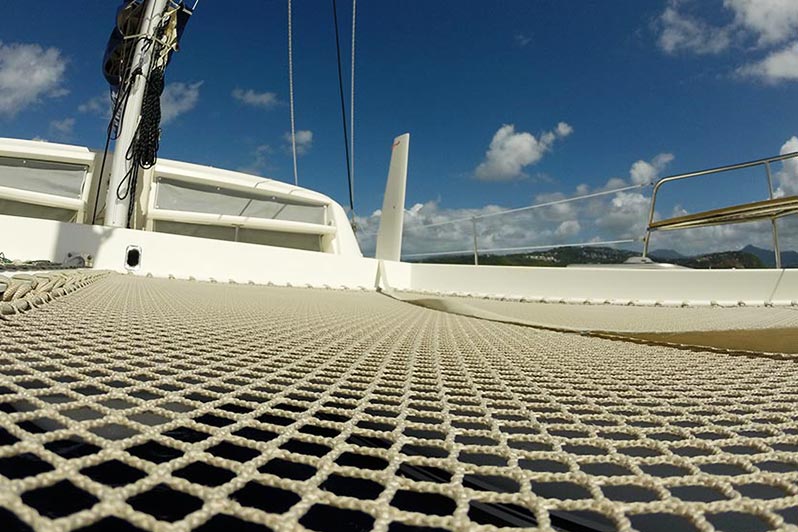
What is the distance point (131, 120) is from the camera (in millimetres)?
3373

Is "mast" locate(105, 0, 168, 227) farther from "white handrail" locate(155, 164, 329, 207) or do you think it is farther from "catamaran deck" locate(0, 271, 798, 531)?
"catamaran deck" locate(0, 271, 798, 531)

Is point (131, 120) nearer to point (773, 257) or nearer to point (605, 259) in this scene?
point (605, 259)

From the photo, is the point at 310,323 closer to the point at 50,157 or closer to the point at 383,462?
the point at 383,462

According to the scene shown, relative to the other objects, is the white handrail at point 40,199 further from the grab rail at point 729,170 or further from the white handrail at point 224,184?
the grab rail at point 729,170

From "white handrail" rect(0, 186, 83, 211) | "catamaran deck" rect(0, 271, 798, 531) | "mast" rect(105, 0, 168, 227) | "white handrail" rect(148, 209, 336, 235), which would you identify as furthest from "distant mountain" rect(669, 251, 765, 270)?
"white handrail" rect(0, 186, 83, 211)

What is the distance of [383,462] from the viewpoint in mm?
475

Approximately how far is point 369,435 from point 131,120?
12.2 ft

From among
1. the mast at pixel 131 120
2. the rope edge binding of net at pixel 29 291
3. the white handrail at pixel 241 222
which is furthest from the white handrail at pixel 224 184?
the rope edge binding of net at pixel 29 291

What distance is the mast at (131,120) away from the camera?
314 centimetres

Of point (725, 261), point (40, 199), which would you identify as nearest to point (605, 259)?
point (725, 261)

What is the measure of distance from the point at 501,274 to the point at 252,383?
3.29m

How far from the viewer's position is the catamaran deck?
31cm

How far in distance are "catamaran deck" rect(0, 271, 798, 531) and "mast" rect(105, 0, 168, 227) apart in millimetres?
2493

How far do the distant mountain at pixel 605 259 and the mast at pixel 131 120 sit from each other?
263 cm
